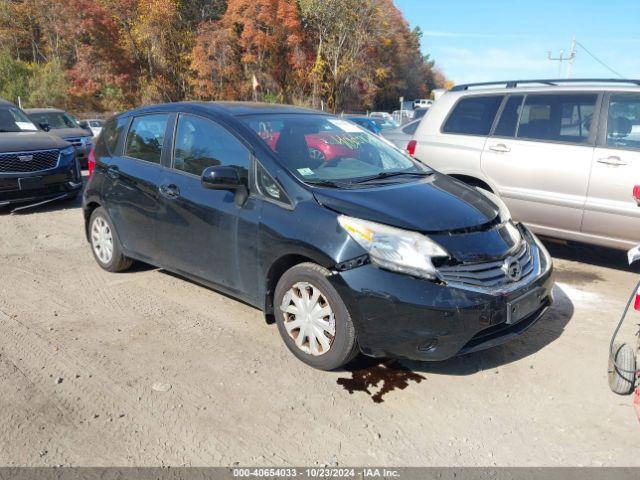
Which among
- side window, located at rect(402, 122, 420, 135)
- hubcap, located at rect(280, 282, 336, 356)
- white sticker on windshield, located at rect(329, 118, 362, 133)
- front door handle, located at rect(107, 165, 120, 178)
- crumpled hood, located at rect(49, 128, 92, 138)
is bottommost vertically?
hubcap, located at rect(280, 282, 336, 356)

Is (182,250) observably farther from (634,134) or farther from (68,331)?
(634,134)

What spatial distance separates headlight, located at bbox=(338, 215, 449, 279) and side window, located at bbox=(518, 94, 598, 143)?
304 centimetres

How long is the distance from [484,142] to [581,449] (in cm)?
383

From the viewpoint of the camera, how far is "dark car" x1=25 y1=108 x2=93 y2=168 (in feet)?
42.4

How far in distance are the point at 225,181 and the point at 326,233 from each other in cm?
90

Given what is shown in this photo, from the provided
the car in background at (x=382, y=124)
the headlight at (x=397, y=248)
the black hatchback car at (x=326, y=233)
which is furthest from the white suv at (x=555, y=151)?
the car in background at (x=382, y=124)

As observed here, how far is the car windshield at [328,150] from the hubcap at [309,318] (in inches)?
30.8

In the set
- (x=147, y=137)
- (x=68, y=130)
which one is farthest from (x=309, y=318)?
(x=68, y=130)

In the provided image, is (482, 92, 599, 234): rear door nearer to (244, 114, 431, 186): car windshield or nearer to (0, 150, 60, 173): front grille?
(244, 114, 431, 186): car windshield

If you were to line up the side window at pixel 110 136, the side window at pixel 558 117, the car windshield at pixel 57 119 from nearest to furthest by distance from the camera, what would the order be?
1. the side window at pixel 110 136
2. the side window at pixel 558 117
3. the car windshield at pixel 57 119

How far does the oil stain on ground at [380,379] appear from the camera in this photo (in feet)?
10.7

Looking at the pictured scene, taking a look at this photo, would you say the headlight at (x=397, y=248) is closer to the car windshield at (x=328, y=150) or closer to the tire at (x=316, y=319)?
the tire at (x=316, y=319)

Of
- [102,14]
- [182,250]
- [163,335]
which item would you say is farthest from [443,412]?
[102,14]

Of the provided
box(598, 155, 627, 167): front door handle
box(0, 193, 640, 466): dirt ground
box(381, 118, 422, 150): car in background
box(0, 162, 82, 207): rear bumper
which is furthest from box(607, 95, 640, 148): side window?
box(0, 162, 82, 207): rear bumper
